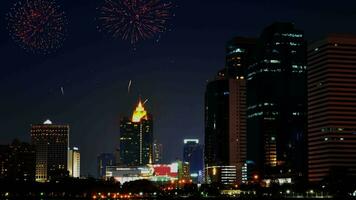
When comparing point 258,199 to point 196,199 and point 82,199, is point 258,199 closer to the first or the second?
point 196,199

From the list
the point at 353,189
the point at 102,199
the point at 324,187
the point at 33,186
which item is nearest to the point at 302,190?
the point at 324,187

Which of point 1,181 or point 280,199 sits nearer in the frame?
point 280,199

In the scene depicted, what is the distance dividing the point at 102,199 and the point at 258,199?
40393 mm

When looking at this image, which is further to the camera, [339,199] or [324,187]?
[324,187]

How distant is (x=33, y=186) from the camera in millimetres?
198250

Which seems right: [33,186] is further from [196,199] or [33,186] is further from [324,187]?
[324,187]

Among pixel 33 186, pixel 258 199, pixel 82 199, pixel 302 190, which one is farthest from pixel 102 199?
pixel 302 190

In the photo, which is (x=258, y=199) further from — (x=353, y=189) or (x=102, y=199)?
(x=102, y=199)

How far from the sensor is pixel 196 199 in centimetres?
19388

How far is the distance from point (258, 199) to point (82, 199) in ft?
151

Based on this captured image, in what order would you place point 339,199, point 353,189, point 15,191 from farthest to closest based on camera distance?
point 15,191
point 353,189
point 339,199

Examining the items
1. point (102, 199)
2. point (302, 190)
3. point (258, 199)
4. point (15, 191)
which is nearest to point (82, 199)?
point (102, 199)

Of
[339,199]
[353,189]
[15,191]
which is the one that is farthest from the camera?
[15,191]

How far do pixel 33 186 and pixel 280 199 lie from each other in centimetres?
6800
